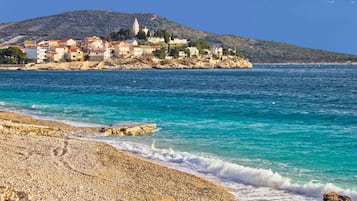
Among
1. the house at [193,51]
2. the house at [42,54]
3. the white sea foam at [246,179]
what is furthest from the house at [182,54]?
the white sea foam at [246,179]

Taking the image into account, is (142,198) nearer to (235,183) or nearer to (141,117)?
(235,183)

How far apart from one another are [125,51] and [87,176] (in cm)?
15121

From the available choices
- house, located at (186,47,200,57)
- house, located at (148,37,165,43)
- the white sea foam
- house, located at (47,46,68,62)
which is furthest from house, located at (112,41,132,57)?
the white sea foam

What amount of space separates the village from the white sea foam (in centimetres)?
13573

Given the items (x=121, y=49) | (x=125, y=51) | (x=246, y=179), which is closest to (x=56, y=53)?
(x=121, y=49)

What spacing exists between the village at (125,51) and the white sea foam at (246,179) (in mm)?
135726

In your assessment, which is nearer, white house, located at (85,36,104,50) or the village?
the village

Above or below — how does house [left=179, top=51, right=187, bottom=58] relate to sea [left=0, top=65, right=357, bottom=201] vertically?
above

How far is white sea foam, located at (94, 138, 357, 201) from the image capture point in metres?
13.7

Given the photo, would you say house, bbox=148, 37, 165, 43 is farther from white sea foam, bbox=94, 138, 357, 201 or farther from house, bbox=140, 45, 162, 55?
white sea foam, bbox=94, 138, 357, 201

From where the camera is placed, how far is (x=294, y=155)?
775 inches

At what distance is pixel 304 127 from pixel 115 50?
138 metres

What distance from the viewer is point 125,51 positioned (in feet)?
537

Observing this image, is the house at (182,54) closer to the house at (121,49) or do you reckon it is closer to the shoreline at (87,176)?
the house at (121,49)
